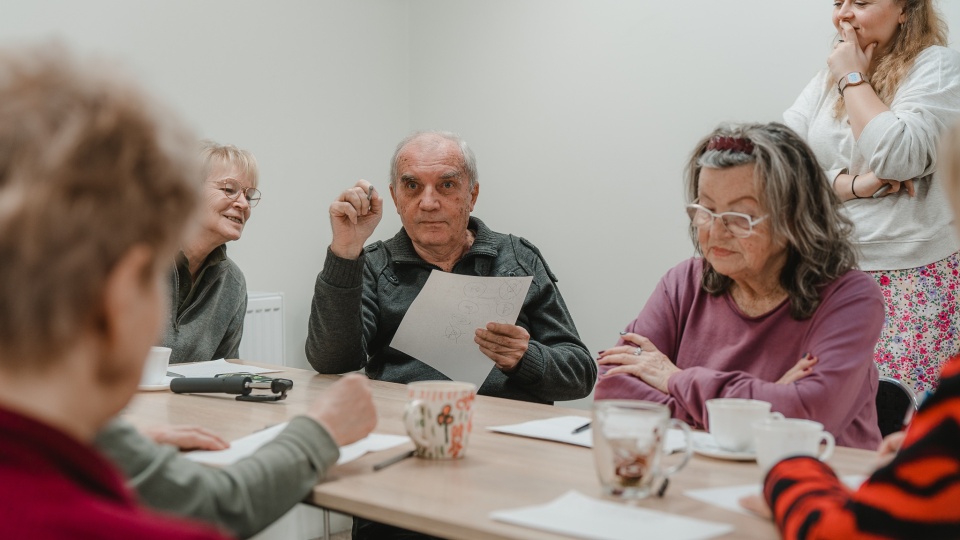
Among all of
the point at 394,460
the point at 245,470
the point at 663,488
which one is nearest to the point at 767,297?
the point at 663,488

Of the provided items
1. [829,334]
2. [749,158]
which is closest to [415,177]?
[749,158]

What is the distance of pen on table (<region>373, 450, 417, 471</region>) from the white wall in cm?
229

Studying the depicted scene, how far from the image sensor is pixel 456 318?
204cm

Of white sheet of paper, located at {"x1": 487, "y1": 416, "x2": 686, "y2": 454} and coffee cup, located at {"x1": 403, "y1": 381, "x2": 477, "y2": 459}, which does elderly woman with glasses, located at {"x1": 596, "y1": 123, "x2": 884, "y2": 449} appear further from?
coffee cup, located at {"x1": 403, "y1": 381, "x2": 477, "y2": 459}

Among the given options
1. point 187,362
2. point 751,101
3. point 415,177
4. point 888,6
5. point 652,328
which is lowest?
point 187,362

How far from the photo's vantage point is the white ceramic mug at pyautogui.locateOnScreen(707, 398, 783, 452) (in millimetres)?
1248

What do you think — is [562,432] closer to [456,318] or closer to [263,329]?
[456,318]

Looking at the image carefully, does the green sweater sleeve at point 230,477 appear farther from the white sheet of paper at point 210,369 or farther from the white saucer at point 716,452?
the white sheet of paper at point 210,369

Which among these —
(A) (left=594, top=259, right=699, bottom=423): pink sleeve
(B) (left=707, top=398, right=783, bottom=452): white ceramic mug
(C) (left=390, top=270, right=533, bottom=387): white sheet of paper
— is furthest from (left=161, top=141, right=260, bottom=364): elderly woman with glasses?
(B) (left=707, top=398, right=783, bottom=452): white ceramic mug

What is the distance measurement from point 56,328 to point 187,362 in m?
1.82

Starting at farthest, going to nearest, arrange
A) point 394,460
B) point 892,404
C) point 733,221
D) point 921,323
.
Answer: point 921,323, point 892,404, point 733,221, point 394,460

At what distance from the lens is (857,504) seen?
801 mm

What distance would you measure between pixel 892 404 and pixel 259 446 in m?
1.22

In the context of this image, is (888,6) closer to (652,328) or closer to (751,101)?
(751,101)
